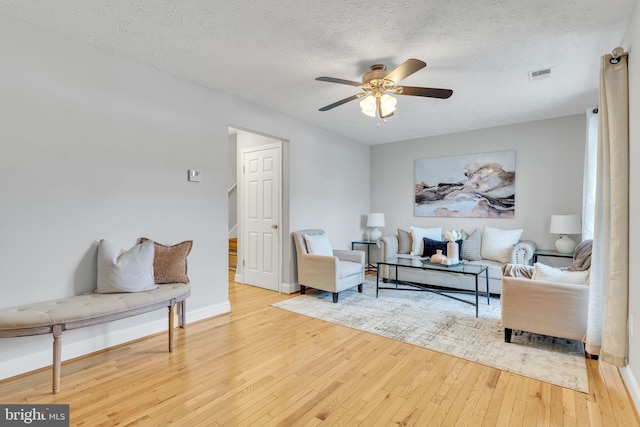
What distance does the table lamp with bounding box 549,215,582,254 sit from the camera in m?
4.01

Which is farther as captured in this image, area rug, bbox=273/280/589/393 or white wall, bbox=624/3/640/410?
area rug, bbox=273/280/589/393

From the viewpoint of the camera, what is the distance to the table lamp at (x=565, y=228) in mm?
4008

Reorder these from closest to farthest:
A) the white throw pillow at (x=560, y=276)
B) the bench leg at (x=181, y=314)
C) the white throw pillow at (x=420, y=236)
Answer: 1. the white throw pillow at (x=560, y=276)
2. the bench leg at (x=181, y=314)
3. the white throw pillow at (x=420, y=236)

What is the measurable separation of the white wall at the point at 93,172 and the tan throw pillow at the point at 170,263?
0.50 ft

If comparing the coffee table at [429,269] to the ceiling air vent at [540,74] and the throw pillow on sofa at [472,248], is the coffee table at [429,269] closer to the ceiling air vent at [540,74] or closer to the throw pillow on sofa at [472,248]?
the throw pillow on sofa at [472,248]

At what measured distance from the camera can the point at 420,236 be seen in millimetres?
5059

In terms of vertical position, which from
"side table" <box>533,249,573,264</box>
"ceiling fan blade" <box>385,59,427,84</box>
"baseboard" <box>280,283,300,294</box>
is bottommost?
A: "baseboard" <box>280,283,300,294</box>

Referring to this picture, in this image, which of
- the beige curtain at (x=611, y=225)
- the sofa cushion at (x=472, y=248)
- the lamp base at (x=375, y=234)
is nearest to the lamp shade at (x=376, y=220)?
the lamp base at (x=375, y=234)

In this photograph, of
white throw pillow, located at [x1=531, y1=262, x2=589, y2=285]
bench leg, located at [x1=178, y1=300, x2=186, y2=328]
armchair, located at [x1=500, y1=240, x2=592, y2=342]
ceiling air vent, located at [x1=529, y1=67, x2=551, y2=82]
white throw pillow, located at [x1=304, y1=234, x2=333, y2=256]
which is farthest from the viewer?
white throw pillow, located at [x1=304, y1=234, x2=333, y2=256]

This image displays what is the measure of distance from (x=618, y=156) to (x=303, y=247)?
3.28m

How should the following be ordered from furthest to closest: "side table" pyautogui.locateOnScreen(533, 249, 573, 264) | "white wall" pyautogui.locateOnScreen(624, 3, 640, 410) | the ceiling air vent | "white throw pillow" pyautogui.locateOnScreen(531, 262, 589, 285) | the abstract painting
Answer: the abstract painting
"side table" pyautogui.locateOnScreen(533, 249, 573, 264)
the ceiling air vent
"white throw pillow" pyautogui.locateOnScreen(531, 262, 589, 285)
"white wall" pyautogui.locateOnScreen(624, 3, 640, 410)

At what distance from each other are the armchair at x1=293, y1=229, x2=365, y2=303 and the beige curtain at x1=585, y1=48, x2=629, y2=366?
96.0 inches

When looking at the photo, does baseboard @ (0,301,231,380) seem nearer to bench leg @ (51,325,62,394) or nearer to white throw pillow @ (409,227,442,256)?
bench leg @ (51,325,62,394)

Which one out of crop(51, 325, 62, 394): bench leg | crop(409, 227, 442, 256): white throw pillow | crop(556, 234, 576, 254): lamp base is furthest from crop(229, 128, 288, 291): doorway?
crop(556, 234, 576, 254): lamp base
